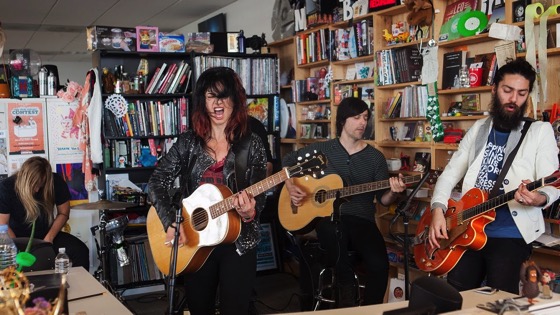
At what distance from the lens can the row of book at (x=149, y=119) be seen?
5305 mm

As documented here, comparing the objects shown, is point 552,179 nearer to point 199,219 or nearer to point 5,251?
point 199,219

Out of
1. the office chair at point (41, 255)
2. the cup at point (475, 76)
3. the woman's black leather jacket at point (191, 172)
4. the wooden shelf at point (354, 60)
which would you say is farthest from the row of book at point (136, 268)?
the cup at point (475, 76)

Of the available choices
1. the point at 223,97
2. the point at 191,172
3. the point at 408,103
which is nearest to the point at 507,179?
the point at 223,97

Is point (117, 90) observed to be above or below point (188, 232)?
above

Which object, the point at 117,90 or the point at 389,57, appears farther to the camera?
the point at 117,90

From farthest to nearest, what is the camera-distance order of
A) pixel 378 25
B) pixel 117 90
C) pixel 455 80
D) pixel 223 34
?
pixel 223 34, pixel 117 90, pixel 378 25, pixel 455 80

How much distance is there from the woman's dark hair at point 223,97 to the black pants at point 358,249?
1.24 metres

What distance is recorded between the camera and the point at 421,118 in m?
4.34

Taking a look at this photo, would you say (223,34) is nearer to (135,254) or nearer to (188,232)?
(135,254)

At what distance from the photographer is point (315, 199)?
4234mm

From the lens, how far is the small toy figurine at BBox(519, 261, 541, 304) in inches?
73.7

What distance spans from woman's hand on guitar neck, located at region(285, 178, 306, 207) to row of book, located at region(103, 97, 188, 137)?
64.1 inches

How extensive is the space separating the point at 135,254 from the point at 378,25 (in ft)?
9.46

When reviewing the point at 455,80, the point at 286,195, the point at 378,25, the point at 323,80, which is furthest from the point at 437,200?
the point at 323,80
